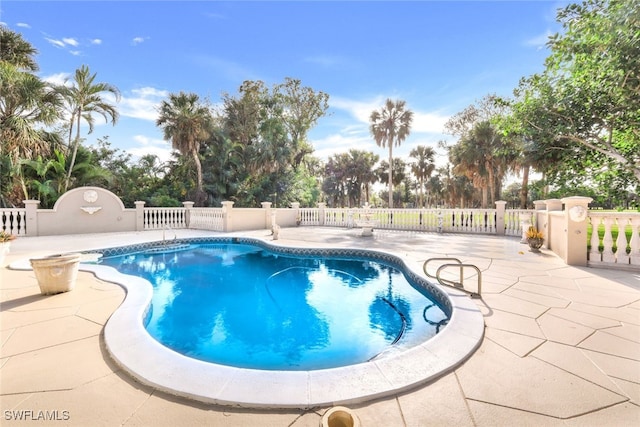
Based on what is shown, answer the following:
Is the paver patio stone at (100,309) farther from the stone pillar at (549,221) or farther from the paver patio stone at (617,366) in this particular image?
the stone pillar at (549,221)

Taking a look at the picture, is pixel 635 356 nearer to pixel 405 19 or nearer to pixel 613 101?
pixel 613 101

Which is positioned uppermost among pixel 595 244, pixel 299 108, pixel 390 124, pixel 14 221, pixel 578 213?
pixel 299 108

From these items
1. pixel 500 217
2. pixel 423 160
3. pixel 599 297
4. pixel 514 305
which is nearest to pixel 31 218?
pixel 514 305

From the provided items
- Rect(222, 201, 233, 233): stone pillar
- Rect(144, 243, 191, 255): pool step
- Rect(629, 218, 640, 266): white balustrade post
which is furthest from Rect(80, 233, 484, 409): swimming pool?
Rect(222, 201, 233, 233): stone pillar

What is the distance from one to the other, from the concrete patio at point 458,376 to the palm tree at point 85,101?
11.7 meters

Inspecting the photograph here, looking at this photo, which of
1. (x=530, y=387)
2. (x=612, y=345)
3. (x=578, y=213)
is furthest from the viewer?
(x=578, y=213)

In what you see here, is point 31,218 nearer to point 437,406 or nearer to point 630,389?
point 437,406

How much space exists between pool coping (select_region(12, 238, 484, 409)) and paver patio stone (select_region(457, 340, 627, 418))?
182mm

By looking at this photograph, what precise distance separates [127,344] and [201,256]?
672cm

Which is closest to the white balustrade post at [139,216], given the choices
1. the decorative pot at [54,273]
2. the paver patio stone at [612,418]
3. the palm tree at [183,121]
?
the palm tree at [183,121]

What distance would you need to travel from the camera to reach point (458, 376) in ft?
7.10

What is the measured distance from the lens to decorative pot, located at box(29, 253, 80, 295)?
3953mm

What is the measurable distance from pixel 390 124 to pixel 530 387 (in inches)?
962

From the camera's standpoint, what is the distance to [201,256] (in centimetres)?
897
